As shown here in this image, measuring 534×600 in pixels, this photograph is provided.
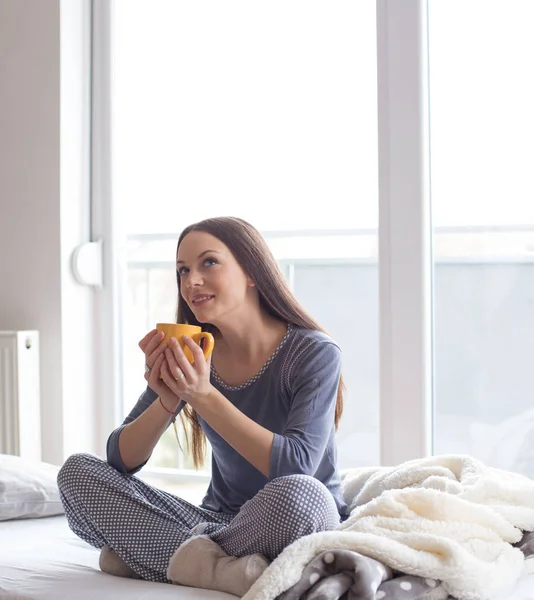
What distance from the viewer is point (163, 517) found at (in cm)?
158

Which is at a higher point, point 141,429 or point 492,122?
point 492,122

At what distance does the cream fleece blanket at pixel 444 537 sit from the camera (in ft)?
4.25

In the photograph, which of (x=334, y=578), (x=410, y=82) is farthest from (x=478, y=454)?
(x=334, y=578)

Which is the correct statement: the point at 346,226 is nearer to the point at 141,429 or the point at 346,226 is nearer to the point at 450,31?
the point at 450,31

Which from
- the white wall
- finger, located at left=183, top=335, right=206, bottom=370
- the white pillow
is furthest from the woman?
the white wall

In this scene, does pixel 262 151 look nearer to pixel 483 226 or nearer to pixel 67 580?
pixel 483 226

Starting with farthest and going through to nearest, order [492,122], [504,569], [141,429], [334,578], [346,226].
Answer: [346,226] → [492,122] → [141,429] → [504,569] → [334,578]

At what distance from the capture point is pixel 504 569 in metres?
1.37

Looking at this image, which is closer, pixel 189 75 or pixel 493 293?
pixel 493 293

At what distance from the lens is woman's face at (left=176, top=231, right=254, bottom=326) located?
1.74 metres

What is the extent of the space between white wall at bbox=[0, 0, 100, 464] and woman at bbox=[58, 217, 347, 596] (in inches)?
45.4

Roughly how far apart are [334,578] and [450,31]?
178 cm

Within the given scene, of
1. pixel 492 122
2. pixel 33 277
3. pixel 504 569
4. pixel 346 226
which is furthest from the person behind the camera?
pixel 33 277

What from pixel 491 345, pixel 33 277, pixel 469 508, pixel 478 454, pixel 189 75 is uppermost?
pixel 189 75
